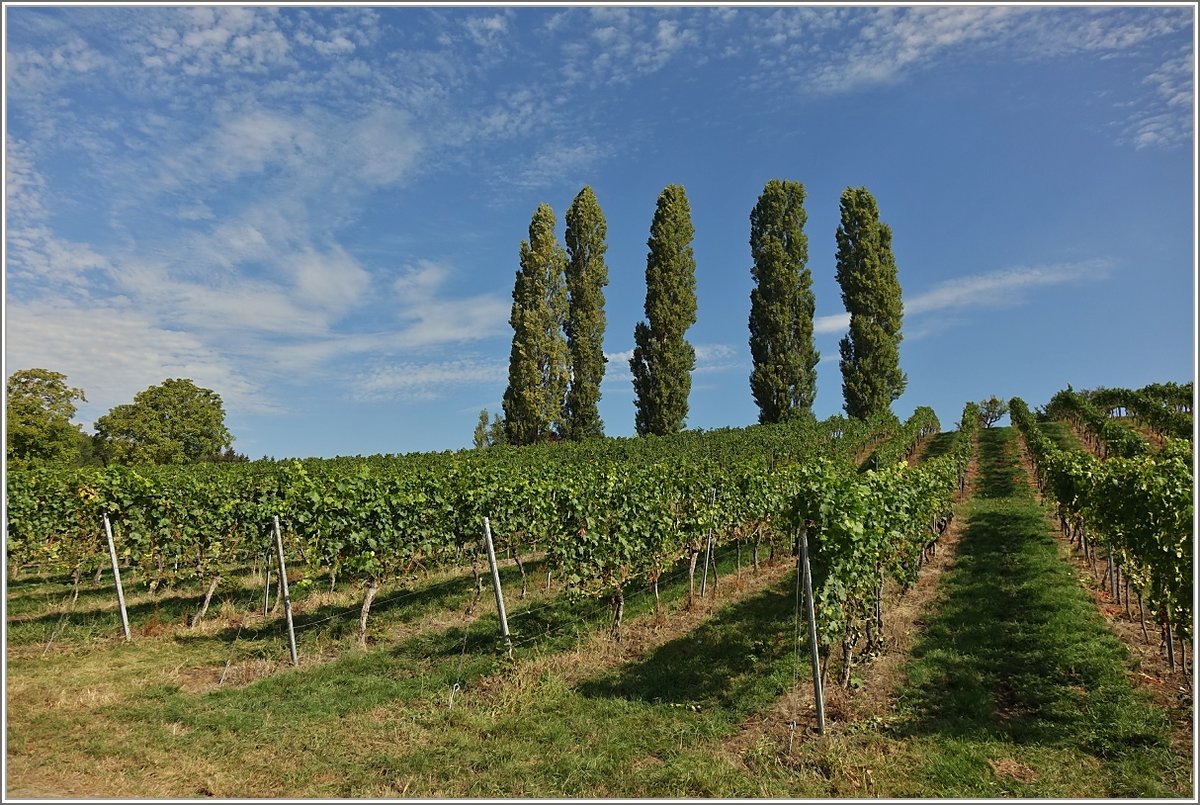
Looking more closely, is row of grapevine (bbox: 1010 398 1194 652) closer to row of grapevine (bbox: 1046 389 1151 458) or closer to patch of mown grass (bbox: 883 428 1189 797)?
patch of mown grass (bbox: 883 428 1189 797)

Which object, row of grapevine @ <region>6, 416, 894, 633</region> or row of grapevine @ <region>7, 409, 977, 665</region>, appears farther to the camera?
row of grapevine @ <region>6, 416, 894, 633</region>

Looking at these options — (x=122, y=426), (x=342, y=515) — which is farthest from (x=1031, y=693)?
(x=122, y=426)

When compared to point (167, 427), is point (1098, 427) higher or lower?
lower

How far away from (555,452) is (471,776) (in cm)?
2497

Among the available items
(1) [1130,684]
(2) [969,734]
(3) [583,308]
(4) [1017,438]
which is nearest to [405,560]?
(2) [969,734]

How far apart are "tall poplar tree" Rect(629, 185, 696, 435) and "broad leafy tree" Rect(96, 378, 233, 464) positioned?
35003 mm

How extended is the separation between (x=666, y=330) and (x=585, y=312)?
210 inches

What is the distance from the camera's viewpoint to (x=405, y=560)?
11500 mm

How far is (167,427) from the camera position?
164 ft

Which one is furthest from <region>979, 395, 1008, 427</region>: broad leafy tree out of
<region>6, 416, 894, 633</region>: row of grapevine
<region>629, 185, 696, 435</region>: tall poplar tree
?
<region>6, 416, 894, 633</region>: row of grapevine

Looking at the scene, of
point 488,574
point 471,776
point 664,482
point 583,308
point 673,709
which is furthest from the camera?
point 583,308

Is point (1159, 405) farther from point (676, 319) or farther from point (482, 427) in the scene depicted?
point (482, 427)

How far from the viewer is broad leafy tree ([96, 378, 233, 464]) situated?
47375 mm

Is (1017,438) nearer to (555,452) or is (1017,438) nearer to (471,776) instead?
(555,452)
